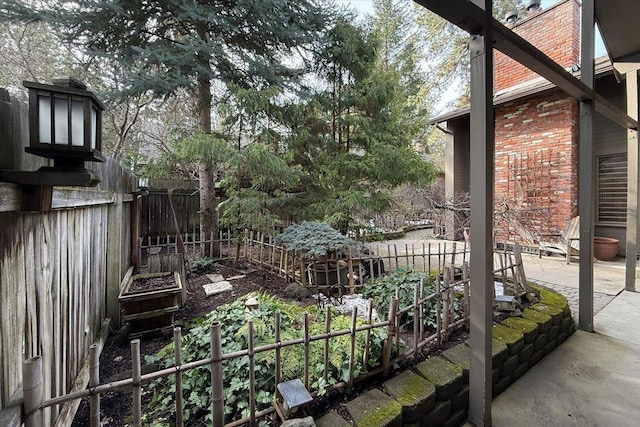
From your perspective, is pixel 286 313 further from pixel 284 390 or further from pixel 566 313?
pixel 566 313

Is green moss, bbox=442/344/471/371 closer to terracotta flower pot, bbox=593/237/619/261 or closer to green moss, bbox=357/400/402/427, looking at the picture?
green moss, bbox=357/400/402/427

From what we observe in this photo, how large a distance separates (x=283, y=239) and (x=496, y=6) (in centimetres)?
1409

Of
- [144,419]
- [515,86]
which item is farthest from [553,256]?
[144,419]

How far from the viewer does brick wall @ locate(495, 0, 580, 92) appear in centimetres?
646

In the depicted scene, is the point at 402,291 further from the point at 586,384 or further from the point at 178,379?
the point at 178,379

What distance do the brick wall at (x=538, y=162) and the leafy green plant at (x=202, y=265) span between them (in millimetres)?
6019

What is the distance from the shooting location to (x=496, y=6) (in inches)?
455

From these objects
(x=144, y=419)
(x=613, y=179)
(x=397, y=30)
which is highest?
(x=397, y=30)

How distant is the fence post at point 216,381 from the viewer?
1.35 meters

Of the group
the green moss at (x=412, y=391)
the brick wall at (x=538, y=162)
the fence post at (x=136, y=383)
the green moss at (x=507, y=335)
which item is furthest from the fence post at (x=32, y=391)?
the brick wall at (x=538, y=162)

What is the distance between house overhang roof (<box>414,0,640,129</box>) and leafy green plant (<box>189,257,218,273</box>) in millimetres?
4887

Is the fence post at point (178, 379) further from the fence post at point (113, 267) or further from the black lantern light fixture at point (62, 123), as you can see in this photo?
the fence post at point (113, 267)

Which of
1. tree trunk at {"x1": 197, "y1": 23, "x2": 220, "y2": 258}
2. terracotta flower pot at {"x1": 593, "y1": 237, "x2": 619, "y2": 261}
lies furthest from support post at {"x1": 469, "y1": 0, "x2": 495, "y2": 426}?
terracotta flower pot at {"x1": 593, "y1": 237, "x2": 619, "y2": 261}

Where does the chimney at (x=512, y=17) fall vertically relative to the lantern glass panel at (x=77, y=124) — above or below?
above
